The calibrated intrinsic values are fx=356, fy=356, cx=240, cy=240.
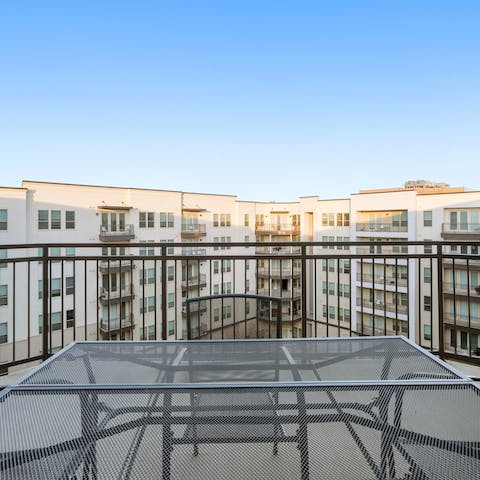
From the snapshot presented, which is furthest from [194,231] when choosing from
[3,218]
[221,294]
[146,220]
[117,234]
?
[221,294]

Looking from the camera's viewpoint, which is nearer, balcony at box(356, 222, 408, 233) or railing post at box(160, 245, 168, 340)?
railing post at box(160, 245, 168, 340)

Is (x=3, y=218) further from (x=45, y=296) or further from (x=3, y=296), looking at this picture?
(x=45, y=296)

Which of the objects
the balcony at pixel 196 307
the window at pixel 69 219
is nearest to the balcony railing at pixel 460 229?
the balcony at pixel 196 307

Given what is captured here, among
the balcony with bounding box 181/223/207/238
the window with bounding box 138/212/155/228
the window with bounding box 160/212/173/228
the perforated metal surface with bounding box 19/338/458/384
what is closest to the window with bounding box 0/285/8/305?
the window with bounding box 138/212/155/228

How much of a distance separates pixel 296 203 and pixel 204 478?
33603 millimetres

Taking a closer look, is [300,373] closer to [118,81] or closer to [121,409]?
[121,409]

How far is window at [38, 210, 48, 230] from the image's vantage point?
20.5 metres

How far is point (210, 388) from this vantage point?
1.17 meters

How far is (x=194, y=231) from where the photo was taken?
2811 cm

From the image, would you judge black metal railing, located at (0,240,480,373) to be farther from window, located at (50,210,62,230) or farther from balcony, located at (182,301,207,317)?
window, located at (50,210,62,230)

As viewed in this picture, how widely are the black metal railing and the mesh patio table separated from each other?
3.57 ft

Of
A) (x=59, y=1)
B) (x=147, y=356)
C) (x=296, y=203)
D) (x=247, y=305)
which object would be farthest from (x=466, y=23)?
(x=296, y=203)

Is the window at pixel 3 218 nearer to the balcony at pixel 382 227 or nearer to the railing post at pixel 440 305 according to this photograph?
the railing post at pixel 440 305

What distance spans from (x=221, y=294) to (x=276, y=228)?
3220 cm
